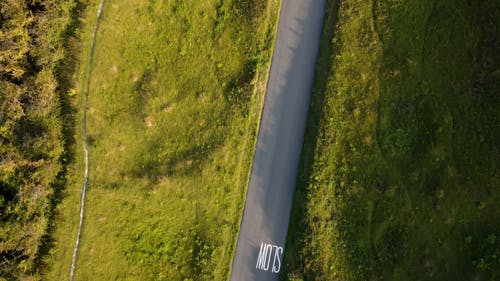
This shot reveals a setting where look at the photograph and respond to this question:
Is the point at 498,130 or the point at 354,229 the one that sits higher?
the point at 498,130

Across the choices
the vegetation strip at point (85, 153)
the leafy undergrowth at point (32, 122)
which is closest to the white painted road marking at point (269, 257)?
the vegetation strip at point (85, 153)

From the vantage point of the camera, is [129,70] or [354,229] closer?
[354,229]

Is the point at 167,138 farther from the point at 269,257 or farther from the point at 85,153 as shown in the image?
the point at 269,257

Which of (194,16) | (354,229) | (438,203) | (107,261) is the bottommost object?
(107,261)

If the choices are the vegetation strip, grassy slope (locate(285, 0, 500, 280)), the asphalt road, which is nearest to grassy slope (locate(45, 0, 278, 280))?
the vegetation strip

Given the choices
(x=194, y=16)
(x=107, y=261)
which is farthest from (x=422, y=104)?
(x=107, y=261)

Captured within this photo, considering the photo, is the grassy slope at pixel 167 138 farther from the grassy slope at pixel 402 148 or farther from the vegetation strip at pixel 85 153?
the grassy slope at pixel 402 148

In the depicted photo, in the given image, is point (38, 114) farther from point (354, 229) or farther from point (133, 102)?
point (354, 229)
